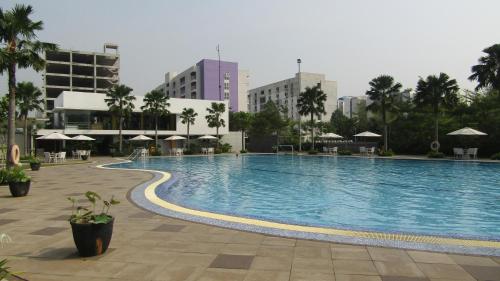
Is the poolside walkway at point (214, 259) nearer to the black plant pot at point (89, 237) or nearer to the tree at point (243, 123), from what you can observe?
the black plant pot at point (89, 237)

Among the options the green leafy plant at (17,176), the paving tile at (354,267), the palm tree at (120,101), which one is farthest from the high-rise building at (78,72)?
the paving tile at (354,267)

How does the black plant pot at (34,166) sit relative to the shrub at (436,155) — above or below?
below

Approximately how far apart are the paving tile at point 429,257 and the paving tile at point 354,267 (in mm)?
655

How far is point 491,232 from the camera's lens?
25.2 ft

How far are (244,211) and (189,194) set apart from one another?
3.29 meters

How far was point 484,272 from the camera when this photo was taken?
4258 mm

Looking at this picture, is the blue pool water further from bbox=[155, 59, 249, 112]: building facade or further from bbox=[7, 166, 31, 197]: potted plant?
bbox=[155, 59, 249, 112]: building facade

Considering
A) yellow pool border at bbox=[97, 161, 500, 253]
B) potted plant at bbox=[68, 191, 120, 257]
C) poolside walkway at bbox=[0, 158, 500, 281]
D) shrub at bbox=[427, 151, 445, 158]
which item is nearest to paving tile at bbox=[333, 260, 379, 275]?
poolside walkway at bbox=[0, 158, 500, 281]

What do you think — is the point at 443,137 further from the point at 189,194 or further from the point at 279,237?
the point at 279,237

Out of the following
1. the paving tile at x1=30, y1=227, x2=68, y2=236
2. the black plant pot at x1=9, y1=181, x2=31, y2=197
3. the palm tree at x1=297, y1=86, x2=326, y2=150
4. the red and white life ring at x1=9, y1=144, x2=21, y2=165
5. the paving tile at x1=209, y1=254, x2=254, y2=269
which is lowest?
the paving tile at x1=30, y1=227, x2=68, y2=236

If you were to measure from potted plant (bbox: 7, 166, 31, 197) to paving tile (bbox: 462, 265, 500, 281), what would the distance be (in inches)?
418

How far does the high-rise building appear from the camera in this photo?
66250 millimetres

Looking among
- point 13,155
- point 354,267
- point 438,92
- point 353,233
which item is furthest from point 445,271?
point 438,92

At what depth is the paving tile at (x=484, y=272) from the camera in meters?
4.06
